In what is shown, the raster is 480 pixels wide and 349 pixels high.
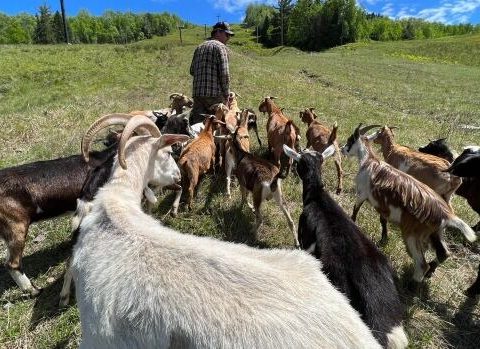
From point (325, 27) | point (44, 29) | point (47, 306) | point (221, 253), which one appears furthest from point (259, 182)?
point (44, 29)

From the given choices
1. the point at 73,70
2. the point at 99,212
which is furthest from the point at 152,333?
the point at 73,70

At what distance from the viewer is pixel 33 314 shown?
15.4ft

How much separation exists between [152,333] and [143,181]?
2.13m

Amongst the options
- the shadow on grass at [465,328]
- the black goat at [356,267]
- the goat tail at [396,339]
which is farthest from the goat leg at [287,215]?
the goat tail at [396,339]

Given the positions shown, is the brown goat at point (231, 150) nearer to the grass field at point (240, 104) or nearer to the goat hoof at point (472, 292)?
the grass field at point (240, 104)

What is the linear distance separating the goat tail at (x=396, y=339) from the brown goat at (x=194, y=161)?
13.2 feet

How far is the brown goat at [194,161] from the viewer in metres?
6.89

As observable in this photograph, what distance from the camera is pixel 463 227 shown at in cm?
455

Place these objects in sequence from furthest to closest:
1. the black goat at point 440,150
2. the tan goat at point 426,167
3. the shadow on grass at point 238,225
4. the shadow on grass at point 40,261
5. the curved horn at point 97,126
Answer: the black goat at point 440,150, the tan goat at point 426,167, the shadow on grass at point 238,225, the shadow on grass at point 40,261, the curved horn at point 97,126

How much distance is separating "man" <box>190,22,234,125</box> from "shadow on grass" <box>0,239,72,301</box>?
14.9 feet

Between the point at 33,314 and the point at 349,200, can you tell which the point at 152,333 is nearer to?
the point at 33,314

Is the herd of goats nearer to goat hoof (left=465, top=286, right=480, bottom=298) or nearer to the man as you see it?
goat hoof (left=465, top=286, right=480, bottom=298)

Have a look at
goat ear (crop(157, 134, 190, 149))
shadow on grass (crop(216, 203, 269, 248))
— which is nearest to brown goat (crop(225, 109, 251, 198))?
shadow on grass (crop(216, 203, 269, 248))

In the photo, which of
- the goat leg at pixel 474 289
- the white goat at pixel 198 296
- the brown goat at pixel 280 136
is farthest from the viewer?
the brown goat at pixel 280 136
